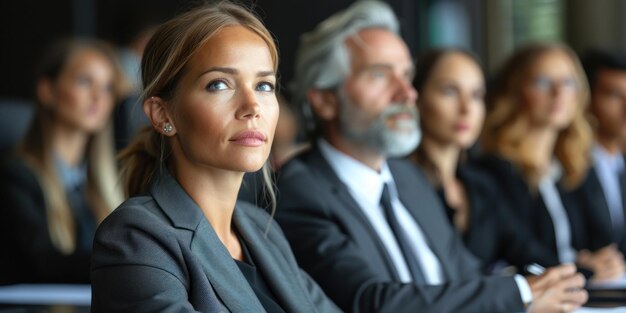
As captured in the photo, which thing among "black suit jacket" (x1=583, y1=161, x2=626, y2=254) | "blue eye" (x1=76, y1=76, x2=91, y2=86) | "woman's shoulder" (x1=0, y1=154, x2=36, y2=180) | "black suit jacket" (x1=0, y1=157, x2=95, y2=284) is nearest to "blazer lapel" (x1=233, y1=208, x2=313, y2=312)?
"black suit jacket" (x1=0, y1=157, x2=95, y2=284)

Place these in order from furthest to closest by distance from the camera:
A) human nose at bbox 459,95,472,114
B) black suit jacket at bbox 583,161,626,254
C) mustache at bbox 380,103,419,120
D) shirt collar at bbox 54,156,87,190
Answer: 1. black suit jacket at bbox 583,161,626,254
2. shirt collar at bbox 54,156,87,190
3. human nose at bbox 459,95,472,114
4. mustache at bbox 380,103,419,120

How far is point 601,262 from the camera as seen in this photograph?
11.2 ft

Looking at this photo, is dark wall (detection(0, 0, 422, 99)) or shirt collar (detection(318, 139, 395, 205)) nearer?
shirt collar (detection(318, 139, 395, 205))

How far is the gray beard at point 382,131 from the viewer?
267cm

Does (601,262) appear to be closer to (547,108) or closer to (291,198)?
(547,108)

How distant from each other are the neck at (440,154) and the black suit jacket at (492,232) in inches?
4.1

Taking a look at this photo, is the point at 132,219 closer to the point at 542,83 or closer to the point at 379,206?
the point at 379,206

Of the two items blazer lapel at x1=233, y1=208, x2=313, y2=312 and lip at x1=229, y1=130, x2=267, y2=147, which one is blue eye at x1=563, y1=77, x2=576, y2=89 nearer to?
blazer lapel at x1=233, y1=208, x2=313, y2=312

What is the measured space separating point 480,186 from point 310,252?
4.93 ft

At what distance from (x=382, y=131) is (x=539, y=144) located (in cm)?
158

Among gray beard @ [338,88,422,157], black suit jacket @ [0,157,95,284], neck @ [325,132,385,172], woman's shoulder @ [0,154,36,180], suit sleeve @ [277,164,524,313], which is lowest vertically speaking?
black suit jacket @ [0,157,95,284]

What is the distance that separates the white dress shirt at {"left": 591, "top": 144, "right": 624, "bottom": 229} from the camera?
4.39m

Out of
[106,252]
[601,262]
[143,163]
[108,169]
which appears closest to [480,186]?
[601,262]

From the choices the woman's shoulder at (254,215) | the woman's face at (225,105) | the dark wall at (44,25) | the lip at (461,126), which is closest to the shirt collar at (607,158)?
the lip at (461,126)
